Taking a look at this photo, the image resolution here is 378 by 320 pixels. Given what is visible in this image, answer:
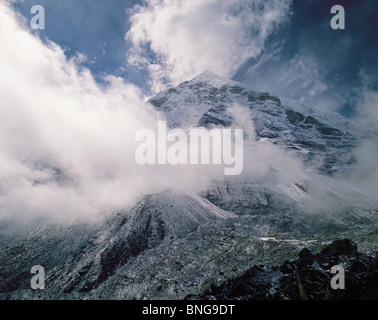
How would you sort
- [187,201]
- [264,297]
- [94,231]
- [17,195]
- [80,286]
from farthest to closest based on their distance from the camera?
[17,195] → [187,201] → [94,231] → [80,286] → [264,297]

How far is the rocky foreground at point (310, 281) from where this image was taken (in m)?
22.1

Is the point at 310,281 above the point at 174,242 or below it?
above

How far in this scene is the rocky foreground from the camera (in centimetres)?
2206

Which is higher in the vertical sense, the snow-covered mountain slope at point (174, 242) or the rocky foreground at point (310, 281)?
the rocky foreground at point (310, 281)

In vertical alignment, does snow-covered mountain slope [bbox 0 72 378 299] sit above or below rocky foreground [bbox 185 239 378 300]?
below

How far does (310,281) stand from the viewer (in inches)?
1129

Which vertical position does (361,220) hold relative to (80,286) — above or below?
above

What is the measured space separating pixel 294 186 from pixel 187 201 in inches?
3098

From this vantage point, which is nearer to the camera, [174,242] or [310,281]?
[310,281]

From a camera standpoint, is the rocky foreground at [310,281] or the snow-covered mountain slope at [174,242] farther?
the snow-covered mountain slope at [174,242]

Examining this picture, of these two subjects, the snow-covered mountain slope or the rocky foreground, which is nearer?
the rocky foreground
